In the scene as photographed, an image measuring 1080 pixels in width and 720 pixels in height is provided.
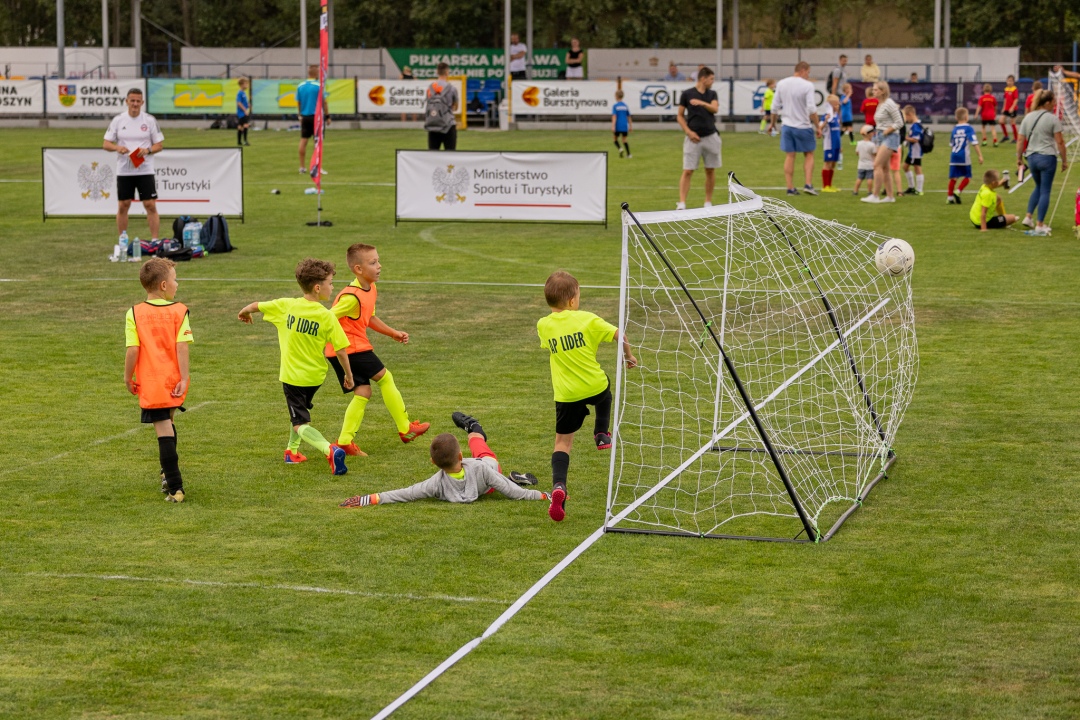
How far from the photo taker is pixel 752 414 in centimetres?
772

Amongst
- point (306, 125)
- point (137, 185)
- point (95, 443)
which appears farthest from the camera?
point (306, 125)

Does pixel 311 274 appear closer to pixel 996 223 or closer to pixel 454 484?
pixel 454 484

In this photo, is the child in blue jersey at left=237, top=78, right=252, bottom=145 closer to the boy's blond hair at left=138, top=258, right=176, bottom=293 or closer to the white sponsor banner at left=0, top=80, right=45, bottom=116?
the white sponsor banner at left=0, top=80, right=45, bottom=116

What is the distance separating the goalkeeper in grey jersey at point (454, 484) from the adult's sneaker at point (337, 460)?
1.95 feet

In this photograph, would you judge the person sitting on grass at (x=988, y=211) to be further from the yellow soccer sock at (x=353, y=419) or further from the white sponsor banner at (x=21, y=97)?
the white sponsor banner at (x=21, y=97)

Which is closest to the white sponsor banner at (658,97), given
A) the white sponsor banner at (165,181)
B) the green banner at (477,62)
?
the green banner at (477,62)

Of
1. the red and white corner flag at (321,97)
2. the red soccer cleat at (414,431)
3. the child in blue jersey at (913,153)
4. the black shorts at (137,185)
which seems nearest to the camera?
the red soccer cleat at (414,431)

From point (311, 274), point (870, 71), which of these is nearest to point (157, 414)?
point (311, 274)

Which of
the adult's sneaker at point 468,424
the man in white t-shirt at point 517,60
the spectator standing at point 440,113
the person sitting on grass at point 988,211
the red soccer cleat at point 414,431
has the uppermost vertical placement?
the man in white t-shirt at point 517,60

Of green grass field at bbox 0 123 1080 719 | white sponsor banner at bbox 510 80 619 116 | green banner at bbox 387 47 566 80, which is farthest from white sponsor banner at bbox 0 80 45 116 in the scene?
green grass field at bbox 0 123 1080 719

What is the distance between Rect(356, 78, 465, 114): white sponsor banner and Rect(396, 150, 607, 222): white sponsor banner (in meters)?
25.7

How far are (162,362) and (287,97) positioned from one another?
132 ft

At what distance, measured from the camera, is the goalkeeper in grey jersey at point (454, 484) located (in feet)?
28.0

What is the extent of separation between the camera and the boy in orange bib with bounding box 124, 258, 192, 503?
8609 mm
